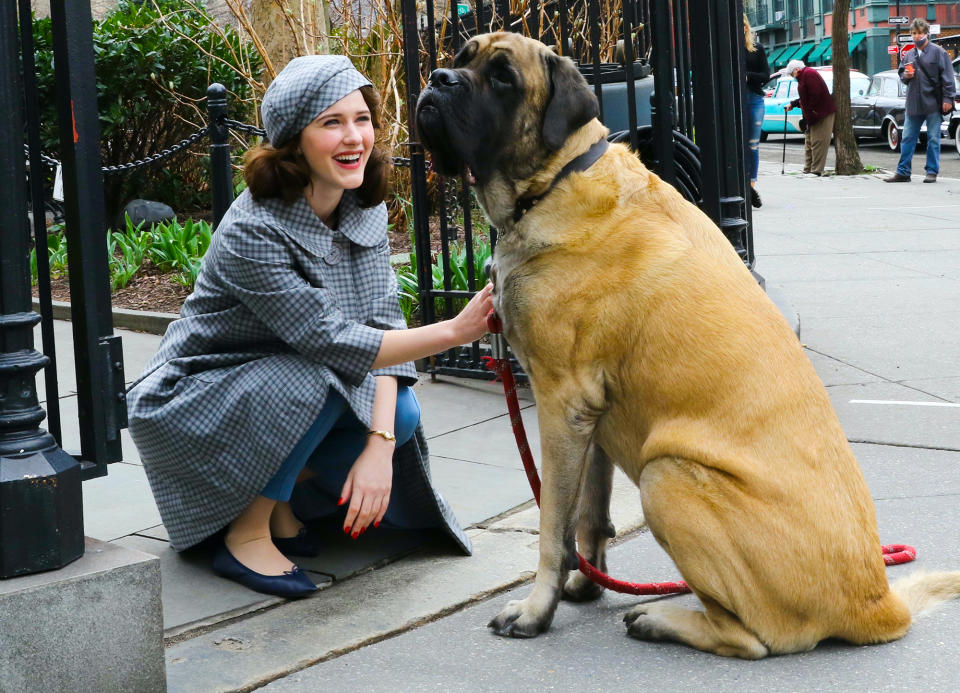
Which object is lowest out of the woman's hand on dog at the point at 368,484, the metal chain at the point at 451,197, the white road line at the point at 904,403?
the white road line at the point at 904,403

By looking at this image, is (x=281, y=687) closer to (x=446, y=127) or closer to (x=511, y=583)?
(x=511, y=583)

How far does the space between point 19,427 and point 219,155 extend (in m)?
3.90

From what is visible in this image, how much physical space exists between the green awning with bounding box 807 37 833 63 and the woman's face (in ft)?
187

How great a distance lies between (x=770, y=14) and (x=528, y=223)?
65.7 meters

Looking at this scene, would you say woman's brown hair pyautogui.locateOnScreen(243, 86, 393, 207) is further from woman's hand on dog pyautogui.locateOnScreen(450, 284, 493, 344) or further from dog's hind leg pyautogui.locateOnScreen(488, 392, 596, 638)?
dog's hind leg pyautogui.locateOnScreen(488, 392, 596, 638)

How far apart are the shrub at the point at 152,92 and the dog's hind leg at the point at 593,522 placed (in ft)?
28.4

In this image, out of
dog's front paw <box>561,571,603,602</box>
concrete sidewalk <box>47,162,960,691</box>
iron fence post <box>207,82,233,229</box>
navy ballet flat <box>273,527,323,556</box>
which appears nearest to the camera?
concrete sidewalk <box>47,162,960,691</box>

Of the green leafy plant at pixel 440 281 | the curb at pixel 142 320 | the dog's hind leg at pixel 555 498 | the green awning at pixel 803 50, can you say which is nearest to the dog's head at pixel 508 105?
the dog's hind leg at pixel 555 498

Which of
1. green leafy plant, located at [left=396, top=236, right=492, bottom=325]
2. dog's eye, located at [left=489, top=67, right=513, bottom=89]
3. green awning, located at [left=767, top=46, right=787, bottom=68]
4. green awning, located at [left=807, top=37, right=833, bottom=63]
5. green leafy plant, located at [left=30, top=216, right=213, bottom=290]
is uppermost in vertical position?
green awning, located at [left=767, top=46, right=787, bottom=68]

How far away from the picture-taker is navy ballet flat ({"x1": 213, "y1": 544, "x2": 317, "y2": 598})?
3.43 metres

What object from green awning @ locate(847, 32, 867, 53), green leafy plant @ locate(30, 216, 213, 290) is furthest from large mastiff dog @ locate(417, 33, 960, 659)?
green awning @ locate(847, 32, 867, 53)

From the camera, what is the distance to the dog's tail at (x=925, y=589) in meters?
3.11

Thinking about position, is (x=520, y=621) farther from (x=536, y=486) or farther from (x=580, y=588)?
(x=536, y=486)

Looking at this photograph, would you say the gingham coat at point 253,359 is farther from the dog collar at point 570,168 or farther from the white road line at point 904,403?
the white road line at point 904,403
